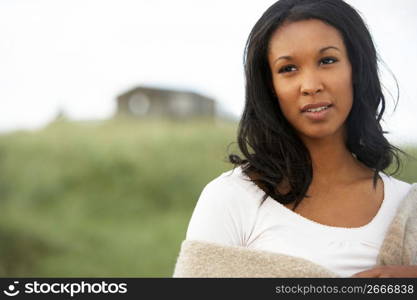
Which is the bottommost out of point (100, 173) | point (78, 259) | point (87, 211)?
point (78, 259)

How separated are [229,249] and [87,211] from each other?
6778mm

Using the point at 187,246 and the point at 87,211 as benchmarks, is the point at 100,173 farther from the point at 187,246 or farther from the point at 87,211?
the point at 187,246

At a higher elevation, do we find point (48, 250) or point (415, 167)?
point (415, 167)

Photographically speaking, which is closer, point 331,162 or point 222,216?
point 222,216

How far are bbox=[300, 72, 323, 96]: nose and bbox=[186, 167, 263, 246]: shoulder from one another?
21 cm

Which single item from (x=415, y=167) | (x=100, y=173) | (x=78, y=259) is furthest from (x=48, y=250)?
(x=415, y=167)

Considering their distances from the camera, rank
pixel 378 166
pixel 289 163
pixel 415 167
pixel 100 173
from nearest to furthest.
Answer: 1. pixel 289 163
2. pixel 378 166
3. pixel 415 167
4. pixel 100 173

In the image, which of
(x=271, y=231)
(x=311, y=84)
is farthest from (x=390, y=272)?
(x=311, y=84)

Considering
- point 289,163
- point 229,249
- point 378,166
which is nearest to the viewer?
point 229,249

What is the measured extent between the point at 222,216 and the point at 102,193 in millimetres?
6439

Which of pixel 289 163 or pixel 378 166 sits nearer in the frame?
pixel 289 163

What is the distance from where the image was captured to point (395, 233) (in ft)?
3.80

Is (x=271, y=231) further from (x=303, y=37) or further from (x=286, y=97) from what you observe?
(x=303, y=37)

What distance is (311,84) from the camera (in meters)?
1.14
